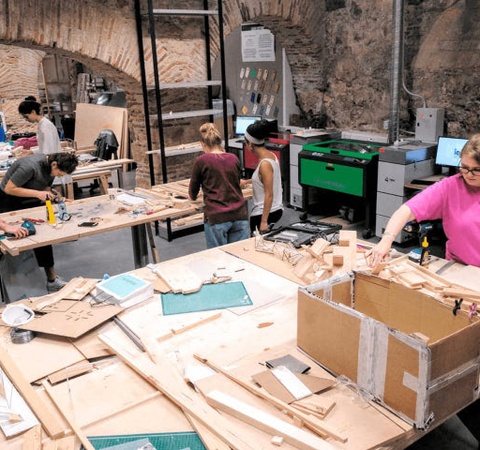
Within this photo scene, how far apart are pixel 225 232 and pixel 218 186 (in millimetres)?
384

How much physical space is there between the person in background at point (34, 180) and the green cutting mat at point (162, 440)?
9.83 ft

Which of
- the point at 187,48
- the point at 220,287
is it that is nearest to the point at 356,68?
the point at 187,48

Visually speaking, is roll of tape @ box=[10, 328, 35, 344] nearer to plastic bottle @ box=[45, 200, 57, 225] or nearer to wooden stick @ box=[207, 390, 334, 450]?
wooden stick @ box=[207, 390, 334, 450]

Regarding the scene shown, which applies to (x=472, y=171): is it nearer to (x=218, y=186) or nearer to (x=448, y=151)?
(x=218, y=186)

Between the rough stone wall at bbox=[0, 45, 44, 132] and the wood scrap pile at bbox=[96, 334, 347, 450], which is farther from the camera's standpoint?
the rough stone wall at bbox=[0, 45, 44, 132]

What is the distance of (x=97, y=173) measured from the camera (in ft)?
21.5

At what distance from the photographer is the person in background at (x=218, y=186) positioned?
3.93m

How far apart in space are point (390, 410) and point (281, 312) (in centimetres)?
81

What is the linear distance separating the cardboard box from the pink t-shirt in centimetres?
79

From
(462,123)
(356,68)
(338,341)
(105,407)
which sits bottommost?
(105,407)

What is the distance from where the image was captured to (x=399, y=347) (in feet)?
5.25

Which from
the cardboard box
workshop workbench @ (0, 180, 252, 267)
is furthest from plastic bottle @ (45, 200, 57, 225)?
the cardboard box

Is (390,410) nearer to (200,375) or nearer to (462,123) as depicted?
(200,375)

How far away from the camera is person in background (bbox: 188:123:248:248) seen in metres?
3.93
